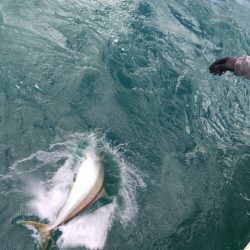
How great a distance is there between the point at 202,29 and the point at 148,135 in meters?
6.57

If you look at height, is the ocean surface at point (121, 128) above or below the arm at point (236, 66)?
below

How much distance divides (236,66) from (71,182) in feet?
10.7

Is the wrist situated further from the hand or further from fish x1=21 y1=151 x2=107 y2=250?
fish x1=21 y1=151 x2=107 y2=250

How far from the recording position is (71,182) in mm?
6938

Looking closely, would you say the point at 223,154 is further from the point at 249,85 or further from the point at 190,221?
the point at 249,85

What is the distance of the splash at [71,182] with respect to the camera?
255 inches

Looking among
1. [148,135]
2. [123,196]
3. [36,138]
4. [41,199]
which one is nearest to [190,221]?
[123,196]

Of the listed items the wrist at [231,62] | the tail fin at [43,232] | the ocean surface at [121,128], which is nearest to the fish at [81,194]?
the tail fin at [43,232]

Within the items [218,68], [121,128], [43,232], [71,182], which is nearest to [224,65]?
[218,68]

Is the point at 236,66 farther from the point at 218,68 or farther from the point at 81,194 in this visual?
the point at 81,194

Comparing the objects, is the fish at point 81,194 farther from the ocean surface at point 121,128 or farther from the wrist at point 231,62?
the wrist at point 231,62

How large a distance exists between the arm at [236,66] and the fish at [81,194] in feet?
8.21

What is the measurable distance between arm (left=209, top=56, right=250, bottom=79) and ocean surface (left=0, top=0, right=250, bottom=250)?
2428mm

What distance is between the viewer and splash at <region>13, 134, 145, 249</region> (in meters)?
A: 6.48
